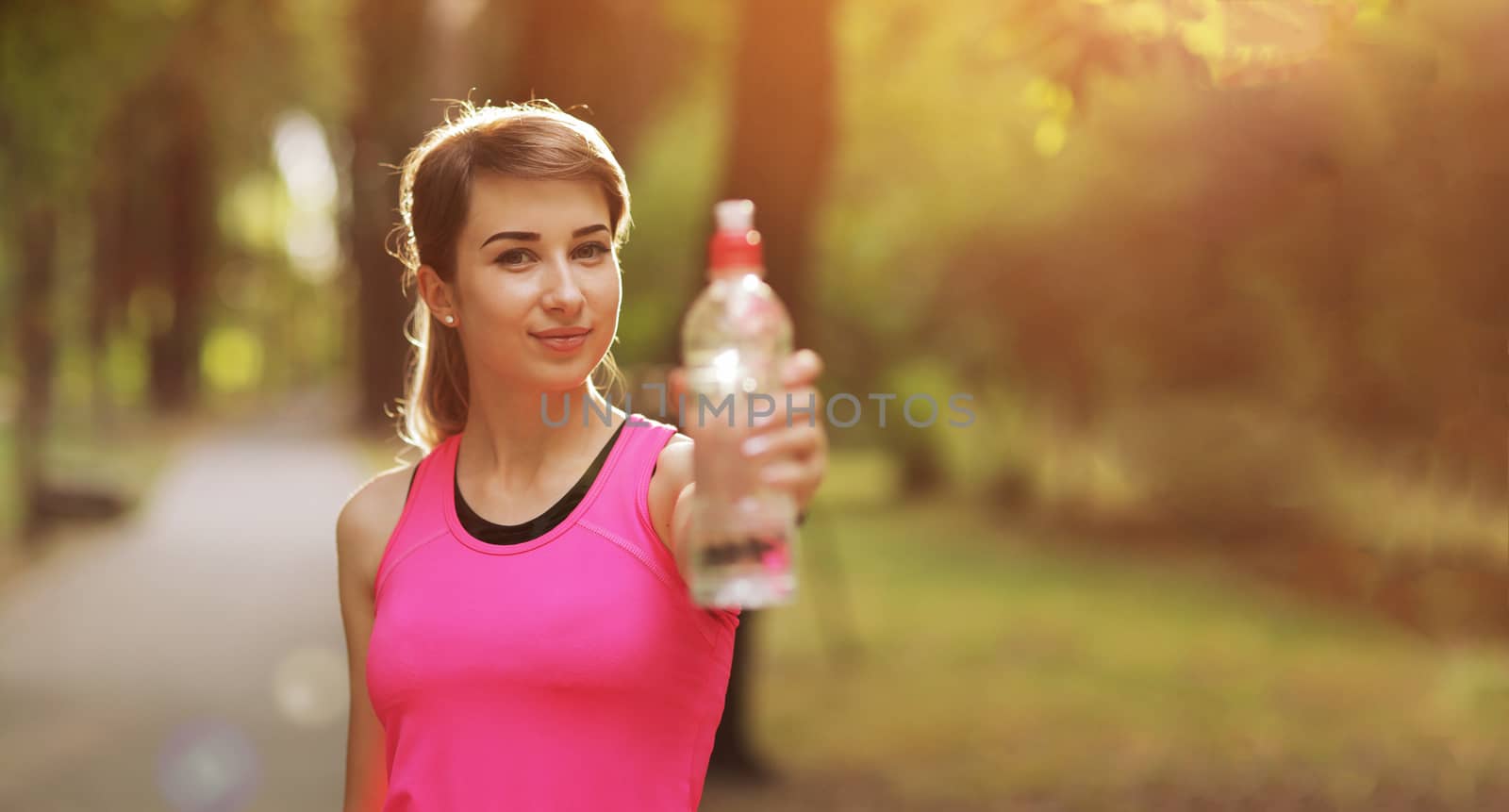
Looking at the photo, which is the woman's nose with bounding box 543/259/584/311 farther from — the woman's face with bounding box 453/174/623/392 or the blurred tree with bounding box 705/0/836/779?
the blurred tree with bounding box 705/0/836/779

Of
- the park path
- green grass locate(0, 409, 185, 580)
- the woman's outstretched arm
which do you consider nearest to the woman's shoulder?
the woman's outstretched arm

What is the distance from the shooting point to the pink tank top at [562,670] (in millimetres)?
2572

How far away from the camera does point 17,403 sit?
1686 cm

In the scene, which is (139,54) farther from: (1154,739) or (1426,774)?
(1426,774)

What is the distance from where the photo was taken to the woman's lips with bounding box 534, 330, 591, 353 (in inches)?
104

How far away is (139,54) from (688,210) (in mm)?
7669

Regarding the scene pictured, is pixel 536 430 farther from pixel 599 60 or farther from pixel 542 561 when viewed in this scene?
pixel 599 60

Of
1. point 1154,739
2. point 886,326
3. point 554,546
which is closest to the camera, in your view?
point 554,546

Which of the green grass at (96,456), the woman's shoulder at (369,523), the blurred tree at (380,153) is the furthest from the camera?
the blurred tree at (380,153)

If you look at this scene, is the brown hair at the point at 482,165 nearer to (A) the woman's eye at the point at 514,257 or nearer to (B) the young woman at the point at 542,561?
(B) the young woman at the point at 542,561

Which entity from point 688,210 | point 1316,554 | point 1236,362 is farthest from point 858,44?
point 1316,554

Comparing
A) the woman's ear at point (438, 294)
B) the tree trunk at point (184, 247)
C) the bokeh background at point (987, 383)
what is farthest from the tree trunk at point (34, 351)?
the woman's ear at point (438, 294)

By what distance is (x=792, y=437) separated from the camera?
1.97 meters

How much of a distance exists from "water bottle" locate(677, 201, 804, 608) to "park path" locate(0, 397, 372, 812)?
6.82 metres
